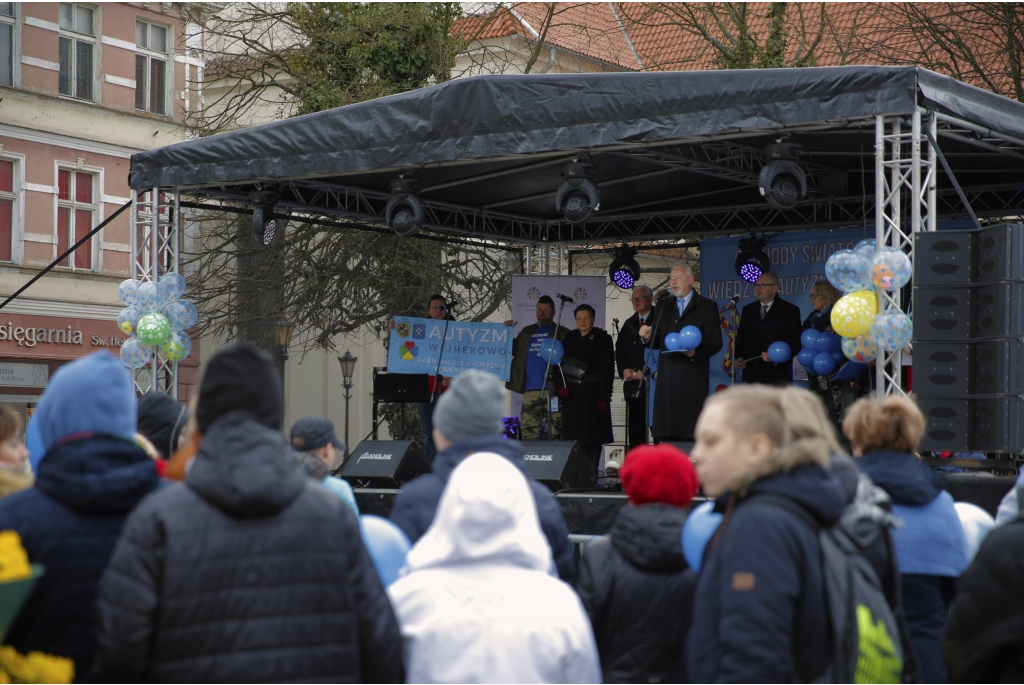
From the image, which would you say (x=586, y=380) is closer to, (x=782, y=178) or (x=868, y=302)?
(x=782, y=178)

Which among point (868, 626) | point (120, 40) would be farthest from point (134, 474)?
point (120, 40)

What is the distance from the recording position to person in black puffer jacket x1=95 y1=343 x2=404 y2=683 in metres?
2.15

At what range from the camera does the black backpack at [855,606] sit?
2.24m

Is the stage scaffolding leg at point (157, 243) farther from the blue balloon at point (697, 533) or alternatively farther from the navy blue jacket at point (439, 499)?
the blue balloon at point (697, 533)

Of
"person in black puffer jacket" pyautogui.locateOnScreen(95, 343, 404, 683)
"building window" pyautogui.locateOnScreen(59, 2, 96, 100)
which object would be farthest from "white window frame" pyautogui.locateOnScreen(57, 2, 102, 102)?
"person in black puffer jacket" pyautogui.locateOnScreen(95, 343, 404, 683)

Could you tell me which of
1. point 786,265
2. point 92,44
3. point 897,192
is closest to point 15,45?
point 92,44

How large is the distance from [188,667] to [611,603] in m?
1.41

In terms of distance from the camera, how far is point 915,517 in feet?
11.9

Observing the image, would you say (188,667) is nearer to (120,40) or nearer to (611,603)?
(611,603)

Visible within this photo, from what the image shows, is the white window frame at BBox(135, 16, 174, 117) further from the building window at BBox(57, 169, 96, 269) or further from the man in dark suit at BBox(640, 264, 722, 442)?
the man in dark suit at BBox(640, 264, 722, 442)

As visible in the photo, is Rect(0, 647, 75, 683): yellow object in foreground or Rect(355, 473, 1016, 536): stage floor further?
Rect(355, 473, 1016, 536): stage floor

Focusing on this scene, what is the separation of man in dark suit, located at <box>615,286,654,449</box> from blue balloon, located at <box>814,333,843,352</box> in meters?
1.70

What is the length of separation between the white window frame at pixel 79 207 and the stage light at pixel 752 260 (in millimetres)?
14058

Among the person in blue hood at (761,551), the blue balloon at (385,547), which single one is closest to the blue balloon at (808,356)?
the blue balloon at (385,547)
